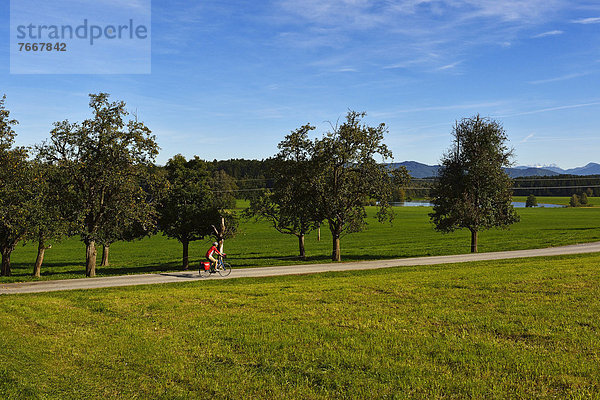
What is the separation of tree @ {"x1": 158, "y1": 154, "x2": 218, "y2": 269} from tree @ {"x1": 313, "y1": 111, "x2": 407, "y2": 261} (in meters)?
9.68

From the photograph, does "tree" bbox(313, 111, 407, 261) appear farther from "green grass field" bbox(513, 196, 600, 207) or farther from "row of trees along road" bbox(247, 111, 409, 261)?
"green grass field" bbox(513, 196, 600, 207)

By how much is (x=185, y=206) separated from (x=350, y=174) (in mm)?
13729

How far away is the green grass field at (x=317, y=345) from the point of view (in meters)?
8.23

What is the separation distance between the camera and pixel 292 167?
35781 millimetres

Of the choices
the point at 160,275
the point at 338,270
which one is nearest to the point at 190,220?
the point at 160,275

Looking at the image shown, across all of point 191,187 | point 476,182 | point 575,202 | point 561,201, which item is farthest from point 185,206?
point 561,201

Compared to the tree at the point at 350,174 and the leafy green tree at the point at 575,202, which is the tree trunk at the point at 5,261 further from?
the leafy green tree at the point at 575,202

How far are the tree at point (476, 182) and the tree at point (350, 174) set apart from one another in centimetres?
657

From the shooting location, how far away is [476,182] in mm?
39406

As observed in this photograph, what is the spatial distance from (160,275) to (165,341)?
A: 19.6 metres

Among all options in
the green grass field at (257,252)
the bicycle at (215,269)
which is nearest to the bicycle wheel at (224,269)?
the bicycle at (215,269)

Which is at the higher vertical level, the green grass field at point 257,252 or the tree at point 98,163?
the tree at point 98,163

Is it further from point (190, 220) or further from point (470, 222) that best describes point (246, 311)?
point (470, 222)

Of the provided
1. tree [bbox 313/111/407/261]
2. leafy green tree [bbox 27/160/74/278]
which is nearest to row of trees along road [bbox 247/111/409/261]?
tree [bbox 313/111/407/261]
